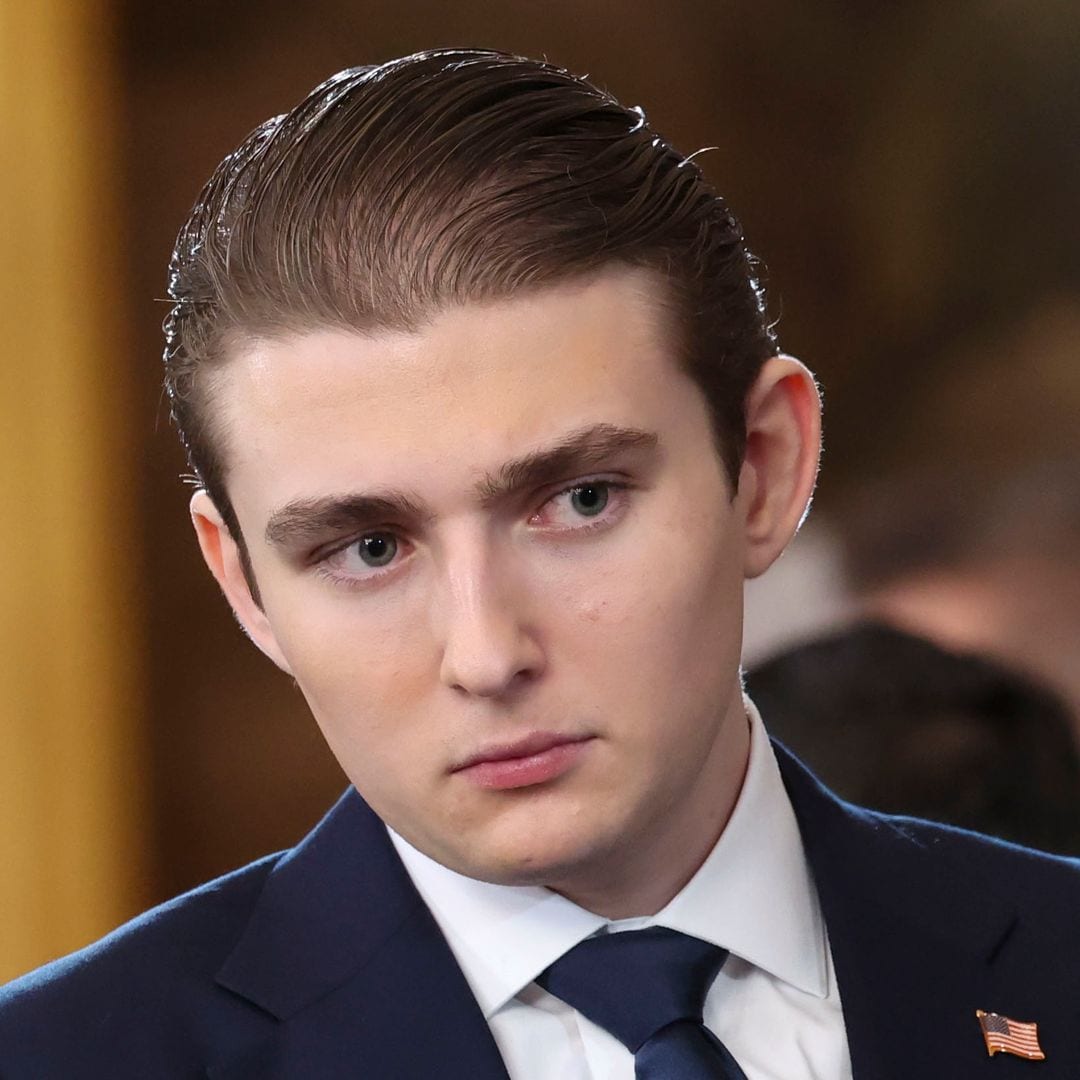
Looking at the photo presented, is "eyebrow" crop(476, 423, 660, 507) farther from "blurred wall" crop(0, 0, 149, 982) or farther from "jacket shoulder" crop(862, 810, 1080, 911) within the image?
"blurred wall" crop(0, 0, 149, 982)

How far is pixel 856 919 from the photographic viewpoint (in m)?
1.70

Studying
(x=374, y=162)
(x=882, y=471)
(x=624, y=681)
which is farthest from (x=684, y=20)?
(x=624, y=681)

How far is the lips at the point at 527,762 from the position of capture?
1.40 meters

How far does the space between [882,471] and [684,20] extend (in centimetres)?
78

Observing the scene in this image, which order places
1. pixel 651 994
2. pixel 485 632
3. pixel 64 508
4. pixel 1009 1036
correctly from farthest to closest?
pixel 64 508, pixel 1009 1036, pixel 651 994, pixel 485 632

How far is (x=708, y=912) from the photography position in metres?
1.62

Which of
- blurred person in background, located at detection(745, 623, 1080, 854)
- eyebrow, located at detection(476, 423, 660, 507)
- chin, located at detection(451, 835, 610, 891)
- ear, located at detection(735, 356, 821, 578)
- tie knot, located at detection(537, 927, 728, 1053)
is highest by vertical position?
eyebrow, located at detection(476, 423, 660, 507)

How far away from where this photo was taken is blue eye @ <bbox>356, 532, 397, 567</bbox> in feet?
4.74

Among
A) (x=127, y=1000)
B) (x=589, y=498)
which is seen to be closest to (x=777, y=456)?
(x=589, y=498)

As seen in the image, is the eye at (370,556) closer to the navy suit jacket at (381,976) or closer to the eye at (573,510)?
the eye at (573,510)

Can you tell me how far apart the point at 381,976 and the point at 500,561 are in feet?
1.35

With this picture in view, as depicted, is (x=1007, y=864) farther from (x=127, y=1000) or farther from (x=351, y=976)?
(x=127, y=1000)

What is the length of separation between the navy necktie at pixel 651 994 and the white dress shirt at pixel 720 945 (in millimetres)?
16

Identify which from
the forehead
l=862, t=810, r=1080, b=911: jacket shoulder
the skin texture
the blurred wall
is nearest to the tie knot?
the skin texture
